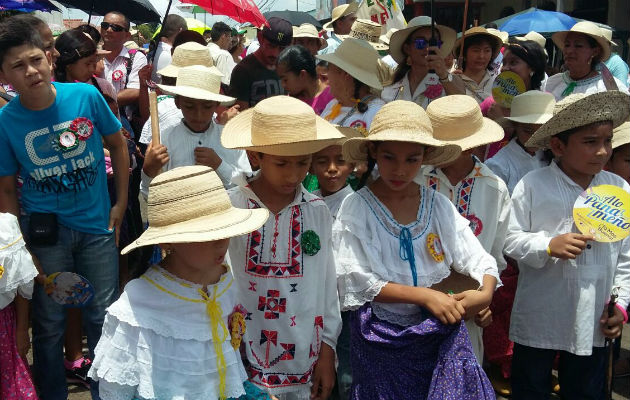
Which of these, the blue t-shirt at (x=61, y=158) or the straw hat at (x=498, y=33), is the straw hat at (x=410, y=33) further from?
the blue t-shirt at (x=61, y=158)

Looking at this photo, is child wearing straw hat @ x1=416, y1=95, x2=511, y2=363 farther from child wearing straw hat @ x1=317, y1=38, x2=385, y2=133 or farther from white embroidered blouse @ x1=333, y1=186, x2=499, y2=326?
child wearing straw hat @ x1=317, y1=38, x2=385, y2=133

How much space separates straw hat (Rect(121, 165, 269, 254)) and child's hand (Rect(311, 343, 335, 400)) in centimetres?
77

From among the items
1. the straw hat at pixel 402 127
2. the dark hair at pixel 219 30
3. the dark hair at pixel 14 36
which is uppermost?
the dark hair at pixel 14 36

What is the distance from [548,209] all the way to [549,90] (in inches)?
95.8

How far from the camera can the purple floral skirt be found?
2.39m

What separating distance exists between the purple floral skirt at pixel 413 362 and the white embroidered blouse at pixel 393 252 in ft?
0.29

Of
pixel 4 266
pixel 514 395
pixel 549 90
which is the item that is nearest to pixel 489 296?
pixel 514 395

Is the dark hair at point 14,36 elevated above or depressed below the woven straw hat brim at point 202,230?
above

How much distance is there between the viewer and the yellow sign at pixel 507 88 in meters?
4.60

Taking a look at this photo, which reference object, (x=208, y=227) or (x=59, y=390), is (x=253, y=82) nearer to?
(x=59, y=390)

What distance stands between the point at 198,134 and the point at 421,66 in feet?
5.91

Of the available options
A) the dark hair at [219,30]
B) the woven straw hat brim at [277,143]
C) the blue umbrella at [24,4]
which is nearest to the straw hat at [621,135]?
the woven straw hat brim at [277,143]

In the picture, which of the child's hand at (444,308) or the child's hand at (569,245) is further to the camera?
the child's hand at (569,245)

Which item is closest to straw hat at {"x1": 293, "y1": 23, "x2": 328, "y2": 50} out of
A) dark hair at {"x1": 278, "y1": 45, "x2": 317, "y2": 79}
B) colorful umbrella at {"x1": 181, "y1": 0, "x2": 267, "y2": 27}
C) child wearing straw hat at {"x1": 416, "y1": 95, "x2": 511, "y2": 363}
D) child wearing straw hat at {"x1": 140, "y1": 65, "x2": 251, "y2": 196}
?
colorful umbrella at {"x1": 181, "y1": 0, "x2": 267, "y2": 27}
